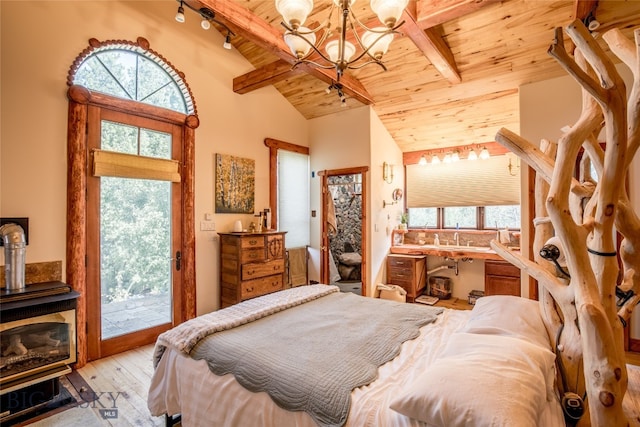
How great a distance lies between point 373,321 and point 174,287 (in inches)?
97.8

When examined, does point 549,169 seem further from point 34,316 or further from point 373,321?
point 34,316

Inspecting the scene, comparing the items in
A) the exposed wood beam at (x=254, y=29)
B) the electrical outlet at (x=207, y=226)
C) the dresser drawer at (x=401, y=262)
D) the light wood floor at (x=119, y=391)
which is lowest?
the light wood floor at (x=119, y=391)

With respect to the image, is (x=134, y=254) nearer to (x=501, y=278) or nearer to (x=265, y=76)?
(x=265, y=76)

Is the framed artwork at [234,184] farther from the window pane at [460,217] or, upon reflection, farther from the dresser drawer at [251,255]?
the window pane at [460,217]

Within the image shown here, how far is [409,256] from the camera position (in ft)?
15.6

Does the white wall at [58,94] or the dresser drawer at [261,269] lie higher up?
the white wall at [58,94]

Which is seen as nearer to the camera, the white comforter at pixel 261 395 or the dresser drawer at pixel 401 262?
the white comforter at pixel 261 395

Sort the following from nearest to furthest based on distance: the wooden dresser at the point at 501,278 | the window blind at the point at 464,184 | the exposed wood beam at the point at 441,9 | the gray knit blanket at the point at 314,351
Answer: the gray knit blanket at the point at 314,351
the exposed wood beam at the point at 441,9
the wooden dresser at the point at 501,278
the window blind at the point at 464,184

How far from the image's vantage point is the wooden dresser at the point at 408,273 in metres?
4.64

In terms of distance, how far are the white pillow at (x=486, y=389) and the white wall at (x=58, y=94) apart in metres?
3.13

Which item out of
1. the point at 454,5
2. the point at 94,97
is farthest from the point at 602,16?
the point at 94,97

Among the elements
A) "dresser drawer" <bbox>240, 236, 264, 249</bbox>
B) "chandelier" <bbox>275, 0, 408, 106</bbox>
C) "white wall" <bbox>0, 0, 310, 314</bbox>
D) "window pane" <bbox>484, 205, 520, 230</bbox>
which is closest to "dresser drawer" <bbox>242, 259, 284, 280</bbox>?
"dresser drawer" <bbox>240, 236, 264, 249</bbox>

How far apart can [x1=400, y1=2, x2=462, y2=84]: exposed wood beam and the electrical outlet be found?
9.65 ft

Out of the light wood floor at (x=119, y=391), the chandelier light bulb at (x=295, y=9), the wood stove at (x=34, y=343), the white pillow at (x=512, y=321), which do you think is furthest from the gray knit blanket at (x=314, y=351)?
the chandelier light bulb at (x=295, y=9)
